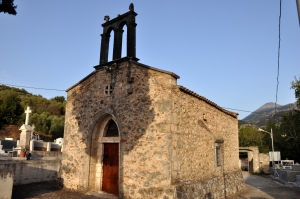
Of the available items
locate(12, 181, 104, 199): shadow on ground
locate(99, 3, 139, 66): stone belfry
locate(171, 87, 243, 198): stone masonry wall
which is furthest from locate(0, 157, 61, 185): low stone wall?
locate(171, 87, 243, 198): stone masonry wall

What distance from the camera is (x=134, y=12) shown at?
9.59 meters

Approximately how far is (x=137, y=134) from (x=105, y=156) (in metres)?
2.37

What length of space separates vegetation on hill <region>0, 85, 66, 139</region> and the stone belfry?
85.2ft

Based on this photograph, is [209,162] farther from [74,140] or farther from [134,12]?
[134,12]

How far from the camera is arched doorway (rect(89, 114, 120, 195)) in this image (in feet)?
30.6

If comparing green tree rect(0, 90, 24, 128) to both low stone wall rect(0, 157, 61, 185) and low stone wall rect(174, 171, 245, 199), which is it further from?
low stone wall rect(174, 171, 245, 199)

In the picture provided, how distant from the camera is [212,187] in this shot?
9.64 meters

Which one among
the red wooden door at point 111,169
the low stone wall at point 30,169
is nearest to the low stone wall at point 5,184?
the low stone wall at point 30,169

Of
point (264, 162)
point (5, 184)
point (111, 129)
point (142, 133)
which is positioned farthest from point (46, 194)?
point (264, 162)

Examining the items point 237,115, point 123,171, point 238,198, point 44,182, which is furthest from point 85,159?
point 237,115

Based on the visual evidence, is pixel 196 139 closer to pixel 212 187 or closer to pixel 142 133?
pixel 212 187

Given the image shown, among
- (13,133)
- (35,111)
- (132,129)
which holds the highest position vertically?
(35,111)

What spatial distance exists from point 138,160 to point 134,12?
5854 millimetres

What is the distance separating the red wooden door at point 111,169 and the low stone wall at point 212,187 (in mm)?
2757
